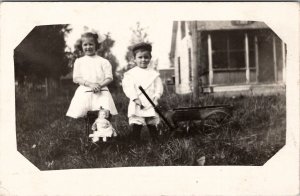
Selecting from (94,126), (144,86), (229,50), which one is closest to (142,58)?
(144,86)

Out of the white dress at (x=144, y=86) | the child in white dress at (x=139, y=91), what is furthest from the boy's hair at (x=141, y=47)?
the white dress at (x=144, y=86)

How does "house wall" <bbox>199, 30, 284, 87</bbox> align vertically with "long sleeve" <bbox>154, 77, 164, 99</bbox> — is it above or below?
above

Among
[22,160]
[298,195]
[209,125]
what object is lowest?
[298,195]

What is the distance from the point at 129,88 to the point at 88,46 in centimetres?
40

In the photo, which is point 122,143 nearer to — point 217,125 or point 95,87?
point 95,87

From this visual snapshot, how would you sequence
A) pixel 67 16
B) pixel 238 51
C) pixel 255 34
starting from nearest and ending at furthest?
1. pixel 67 16
2. pixel 255 34
3. pixel 238 51

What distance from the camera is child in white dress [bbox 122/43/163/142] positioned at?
2.42 metres

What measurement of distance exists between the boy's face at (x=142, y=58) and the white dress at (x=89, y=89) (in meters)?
0.20

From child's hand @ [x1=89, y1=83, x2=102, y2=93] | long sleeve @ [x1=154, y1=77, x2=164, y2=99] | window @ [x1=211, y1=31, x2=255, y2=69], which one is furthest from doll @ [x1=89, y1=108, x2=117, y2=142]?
window @ [x1=211, y1=31, x2=255, y2=69]

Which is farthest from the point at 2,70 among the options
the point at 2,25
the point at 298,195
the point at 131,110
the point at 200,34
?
the point at 298,195

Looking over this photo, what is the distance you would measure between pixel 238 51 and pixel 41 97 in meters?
1.68

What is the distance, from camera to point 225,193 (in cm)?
236

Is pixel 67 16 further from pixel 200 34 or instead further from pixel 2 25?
pixel 200 34

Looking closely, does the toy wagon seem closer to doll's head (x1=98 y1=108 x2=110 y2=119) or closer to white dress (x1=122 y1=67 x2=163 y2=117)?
white dress (x1=122 y1=67 x2=163 y2=117)
